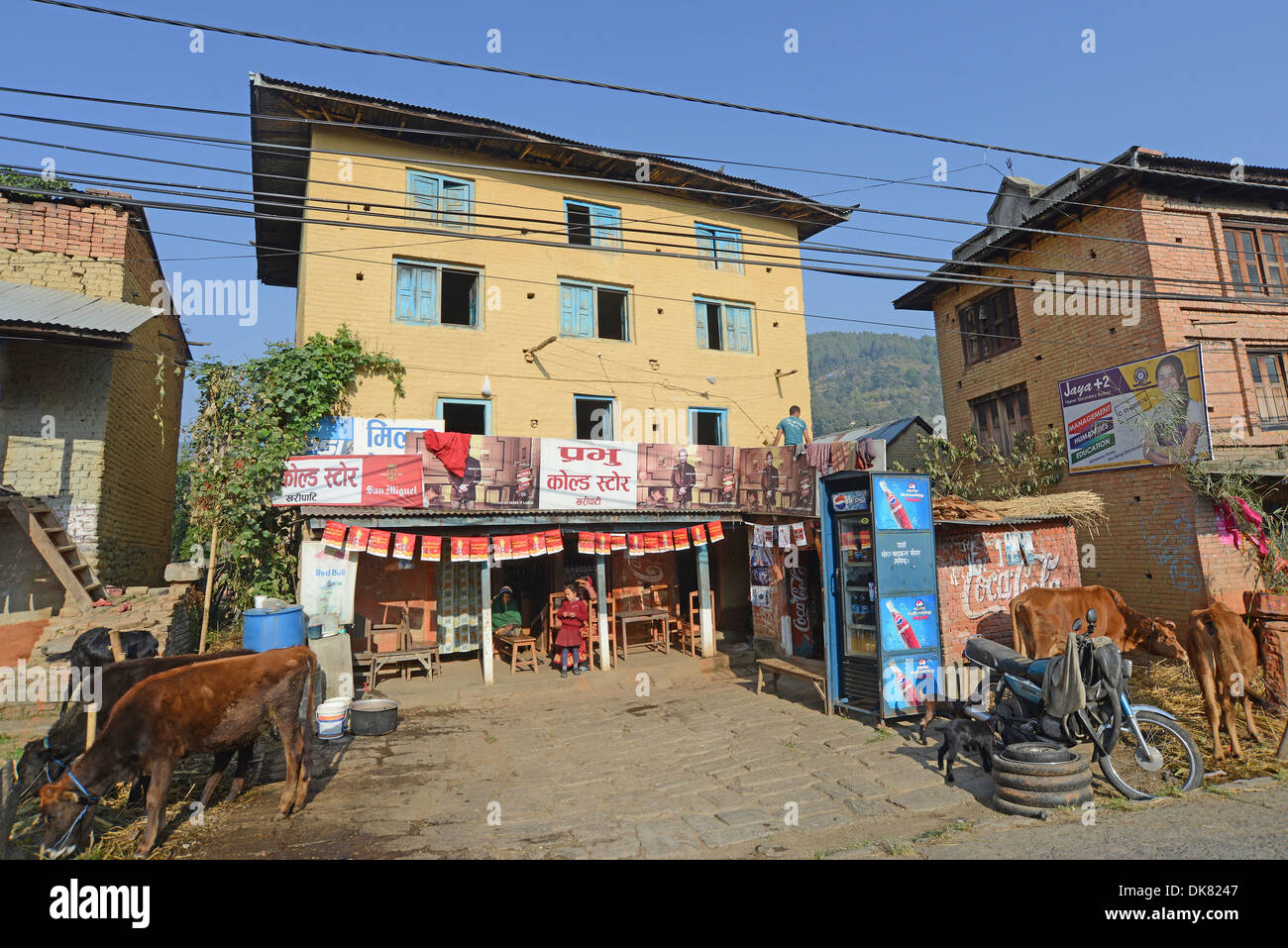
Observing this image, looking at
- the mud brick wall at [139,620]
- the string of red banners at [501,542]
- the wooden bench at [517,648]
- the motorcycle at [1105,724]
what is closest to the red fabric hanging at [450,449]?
the string of red banners at [501,542]

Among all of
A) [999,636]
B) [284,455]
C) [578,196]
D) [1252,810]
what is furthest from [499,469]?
[1252,810]

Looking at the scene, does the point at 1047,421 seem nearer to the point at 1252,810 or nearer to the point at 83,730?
the point at 1252,810

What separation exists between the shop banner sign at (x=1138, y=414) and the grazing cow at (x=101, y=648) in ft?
64.3

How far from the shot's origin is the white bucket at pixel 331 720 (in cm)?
955

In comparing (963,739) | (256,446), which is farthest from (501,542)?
(963,739)

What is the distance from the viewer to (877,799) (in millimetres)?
7129

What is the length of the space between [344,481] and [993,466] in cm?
1822

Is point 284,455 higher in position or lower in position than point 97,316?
lower

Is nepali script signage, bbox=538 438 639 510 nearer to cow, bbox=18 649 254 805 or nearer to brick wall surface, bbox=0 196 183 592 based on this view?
cow, bbox=18 649 254 805

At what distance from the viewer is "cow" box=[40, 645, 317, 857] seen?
236 inches

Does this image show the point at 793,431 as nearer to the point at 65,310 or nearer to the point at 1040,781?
the point at 1040,781

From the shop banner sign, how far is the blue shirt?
24.1 feet

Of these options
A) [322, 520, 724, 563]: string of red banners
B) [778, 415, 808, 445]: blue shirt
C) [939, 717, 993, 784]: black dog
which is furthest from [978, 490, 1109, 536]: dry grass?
[939, 717, 993, 784]: black dog
